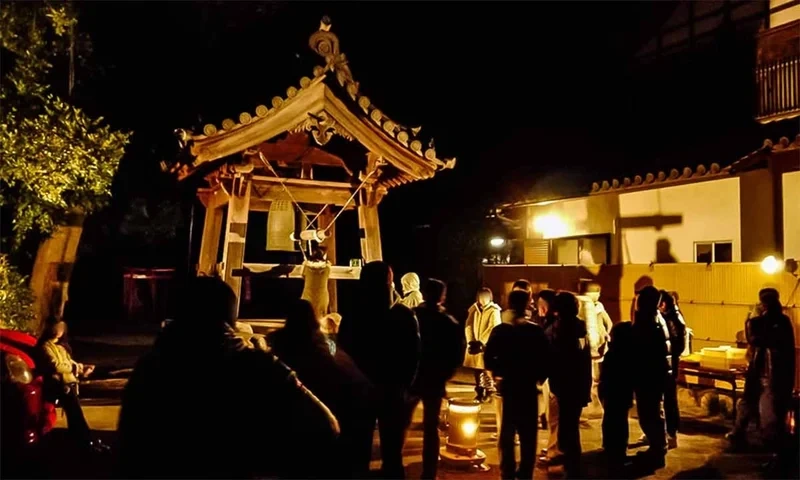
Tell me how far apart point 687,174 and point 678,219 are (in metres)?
1.41

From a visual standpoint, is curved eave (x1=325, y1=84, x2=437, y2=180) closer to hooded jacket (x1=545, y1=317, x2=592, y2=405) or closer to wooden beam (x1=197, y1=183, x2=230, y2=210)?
wooden beam (x1=197, y1=183, x2=230, y2=210)

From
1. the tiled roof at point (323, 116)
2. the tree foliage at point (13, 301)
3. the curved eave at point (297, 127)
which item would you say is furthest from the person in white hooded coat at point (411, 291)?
the tree foliage at point (13, 301)

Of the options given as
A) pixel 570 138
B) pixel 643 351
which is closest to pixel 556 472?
pixel 643 351

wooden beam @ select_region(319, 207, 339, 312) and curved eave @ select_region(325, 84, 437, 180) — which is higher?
curved eave @ select_region(325, 84, 437, 180)

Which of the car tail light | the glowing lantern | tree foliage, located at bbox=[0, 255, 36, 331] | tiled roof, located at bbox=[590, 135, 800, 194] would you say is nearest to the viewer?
the car tail light

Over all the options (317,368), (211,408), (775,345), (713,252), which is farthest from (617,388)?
(713,252)

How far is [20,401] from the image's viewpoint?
6504mm

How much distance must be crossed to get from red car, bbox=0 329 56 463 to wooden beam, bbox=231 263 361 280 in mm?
2477

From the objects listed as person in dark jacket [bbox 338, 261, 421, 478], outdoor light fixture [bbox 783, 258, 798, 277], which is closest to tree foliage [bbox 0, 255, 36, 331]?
person in dark jacket [bbox 338, 261, 421, 478]

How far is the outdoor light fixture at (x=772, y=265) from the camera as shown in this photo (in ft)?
33.6

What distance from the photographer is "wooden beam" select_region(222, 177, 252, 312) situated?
8.37 meters

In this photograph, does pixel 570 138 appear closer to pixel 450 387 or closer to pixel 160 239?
pixel 450 387

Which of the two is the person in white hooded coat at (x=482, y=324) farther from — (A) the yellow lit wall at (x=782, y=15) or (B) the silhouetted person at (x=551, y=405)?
(A) the yellow lit wall at (x=782, y=15)

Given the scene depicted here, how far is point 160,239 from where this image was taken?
2483cm
